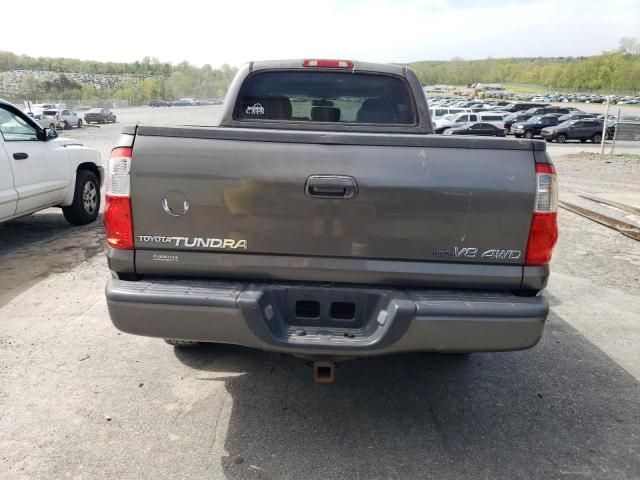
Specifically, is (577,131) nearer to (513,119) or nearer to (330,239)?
(513,119)

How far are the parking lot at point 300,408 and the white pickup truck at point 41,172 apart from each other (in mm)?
1986

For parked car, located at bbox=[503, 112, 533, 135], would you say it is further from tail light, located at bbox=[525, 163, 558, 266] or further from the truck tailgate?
the truck tailgate

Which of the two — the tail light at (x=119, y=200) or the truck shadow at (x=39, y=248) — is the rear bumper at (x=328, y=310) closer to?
the tail light at (x=119, y=200)

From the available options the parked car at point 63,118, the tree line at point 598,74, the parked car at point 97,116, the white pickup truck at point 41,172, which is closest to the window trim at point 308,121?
the white pickup truck at point 41,172

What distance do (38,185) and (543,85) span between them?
17419 centimetres

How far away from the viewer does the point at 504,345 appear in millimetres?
2623

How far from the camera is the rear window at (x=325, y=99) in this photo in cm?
440

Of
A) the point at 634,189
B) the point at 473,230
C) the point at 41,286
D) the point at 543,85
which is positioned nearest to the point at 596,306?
the point at 473,230

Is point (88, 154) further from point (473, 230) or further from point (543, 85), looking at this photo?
point (543, 85)

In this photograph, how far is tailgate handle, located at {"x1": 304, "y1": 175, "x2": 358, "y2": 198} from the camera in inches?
102

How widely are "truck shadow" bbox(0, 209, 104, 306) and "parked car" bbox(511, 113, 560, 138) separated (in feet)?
102

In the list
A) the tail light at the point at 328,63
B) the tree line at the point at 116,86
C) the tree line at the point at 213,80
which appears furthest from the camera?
the tree line at the point at 213,80

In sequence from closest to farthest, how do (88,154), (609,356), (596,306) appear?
(609,356), (596,306), (88,154)

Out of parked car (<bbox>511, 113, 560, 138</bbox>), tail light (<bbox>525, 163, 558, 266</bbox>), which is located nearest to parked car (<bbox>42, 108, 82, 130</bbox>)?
parked car (<bbox>511, 113, 560, 138</bbox>)
